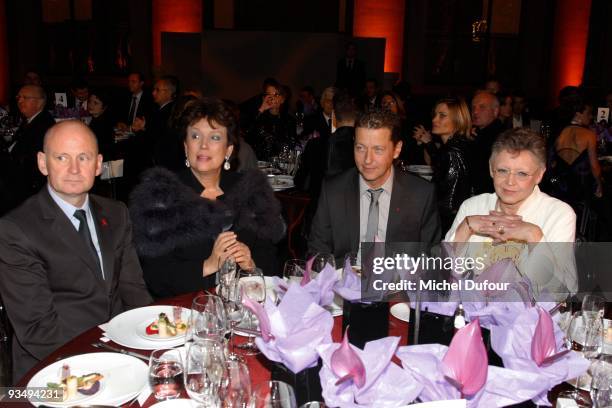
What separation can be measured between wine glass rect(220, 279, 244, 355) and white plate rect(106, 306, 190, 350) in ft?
→ 0.56

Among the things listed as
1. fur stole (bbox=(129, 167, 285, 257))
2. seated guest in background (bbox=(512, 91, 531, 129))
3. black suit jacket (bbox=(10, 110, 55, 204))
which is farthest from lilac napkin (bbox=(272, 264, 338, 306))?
seated guest in background (bbox=(512, 91, 531, 129))

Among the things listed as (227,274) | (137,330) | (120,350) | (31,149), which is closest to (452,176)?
(227,274)

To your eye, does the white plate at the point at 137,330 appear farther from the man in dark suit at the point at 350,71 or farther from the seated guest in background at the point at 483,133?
the man in dark suit at the point at 350,71

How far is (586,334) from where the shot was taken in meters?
1.91

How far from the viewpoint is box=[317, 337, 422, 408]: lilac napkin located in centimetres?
131

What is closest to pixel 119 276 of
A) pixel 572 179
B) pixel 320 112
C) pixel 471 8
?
pixel 572 179

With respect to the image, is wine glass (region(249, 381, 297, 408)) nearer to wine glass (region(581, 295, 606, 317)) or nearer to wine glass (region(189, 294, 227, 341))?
wine glass (region(189, 294, 227, 341))

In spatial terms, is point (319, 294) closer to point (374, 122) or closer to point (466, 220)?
point (466, 220)

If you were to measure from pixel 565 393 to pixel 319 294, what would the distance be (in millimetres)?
758

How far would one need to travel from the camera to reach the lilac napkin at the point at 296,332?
1435 millimetres

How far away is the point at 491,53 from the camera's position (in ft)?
43.1

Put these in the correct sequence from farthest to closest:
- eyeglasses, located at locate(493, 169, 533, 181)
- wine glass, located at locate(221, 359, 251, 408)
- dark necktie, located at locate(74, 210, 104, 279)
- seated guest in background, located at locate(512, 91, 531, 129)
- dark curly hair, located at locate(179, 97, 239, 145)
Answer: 1. seated guest in background, located at locate(512, 91, 531, 129)
2. dark curly hair, located at locate(179, 97, 239, 145)
3. eyeglasses, located at locate(493, 169, 533, 181)
4. dark necktie, located at locate(74, 210, 104, 279)
5. wine glass, located at locate(221, 359, 251, 408)

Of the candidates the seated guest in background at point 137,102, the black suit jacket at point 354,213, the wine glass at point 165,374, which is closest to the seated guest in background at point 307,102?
the seated guest in background at point 137,102

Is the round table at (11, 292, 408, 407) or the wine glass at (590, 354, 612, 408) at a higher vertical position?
the wine glass at (590, 354, 612, 408)
